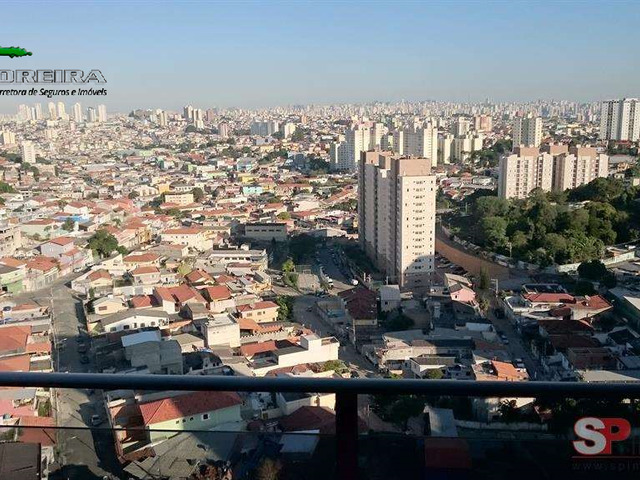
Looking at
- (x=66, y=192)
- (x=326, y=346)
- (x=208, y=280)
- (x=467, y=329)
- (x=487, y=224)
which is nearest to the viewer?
(x=326, y=346)

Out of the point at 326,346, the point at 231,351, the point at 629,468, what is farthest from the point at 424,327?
the point at 629,468

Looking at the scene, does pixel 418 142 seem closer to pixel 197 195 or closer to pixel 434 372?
pixel 197 195

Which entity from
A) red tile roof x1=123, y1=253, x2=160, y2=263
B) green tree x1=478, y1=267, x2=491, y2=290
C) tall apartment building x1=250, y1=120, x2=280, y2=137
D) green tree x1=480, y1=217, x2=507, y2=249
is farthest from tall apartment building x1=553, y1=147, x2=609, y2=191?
tall apartment building x1=250, y1=120, x2=280, y2=137

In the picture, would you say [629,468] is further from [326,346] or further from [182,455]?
[326,346]

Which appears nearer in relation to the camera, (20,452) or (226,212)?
(20,452)

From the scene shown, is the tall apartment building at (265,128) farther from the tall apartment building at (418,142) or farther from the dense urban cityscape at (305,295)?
the dense urban cityscape at (305,295)

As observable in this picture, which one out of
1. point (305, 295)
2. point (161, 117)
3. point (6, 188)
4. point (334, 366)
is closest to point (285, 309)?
point (305, 295)

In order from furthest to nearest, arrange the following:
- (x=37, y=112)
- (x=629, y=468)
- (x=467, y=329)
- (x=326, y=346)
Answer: (x=37, y=112), (x=467, y=329), (x=326, y=346), (x=629, y=468)

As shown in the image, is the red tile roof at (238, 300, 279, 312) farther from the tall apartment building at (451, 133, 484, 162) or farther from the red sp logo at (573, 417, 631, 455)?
the tall apartment building at (451, 133, 484, 162)
